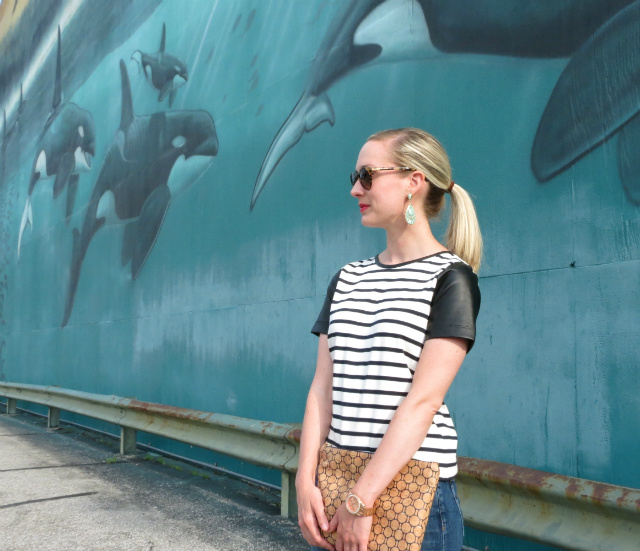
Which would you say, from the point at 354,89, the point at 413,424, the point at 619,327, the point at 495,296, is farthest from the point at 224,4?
the point at 413,424

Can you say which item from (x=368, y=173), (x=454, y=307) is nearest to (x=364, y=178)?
(x=368, y=173)

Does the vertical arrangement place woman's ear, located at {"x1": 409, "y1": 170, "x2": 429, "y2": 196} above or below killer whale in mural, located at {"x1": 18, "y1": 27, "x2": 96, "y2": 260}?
below

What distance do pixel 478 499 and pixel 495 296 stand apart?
113 centimetres

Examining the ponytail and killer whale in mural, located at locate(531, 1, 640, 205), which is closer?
the ponytail

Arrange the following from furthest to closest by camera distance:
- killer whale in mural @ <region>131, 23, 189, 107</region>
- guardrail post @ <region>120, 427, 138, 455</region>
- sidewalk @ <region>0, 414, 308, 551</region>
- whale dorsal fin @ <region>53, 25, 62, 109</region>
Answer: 1. whale dorsal fin @ <region>53, 25, 62, 109</region>
2. killer whale in mural @ <region>131, 23, 189, 107</region>
3. guardrail post @ <region>120, 427, 138, 455</region>
4. sidewalk @ <region>0, 414, 308, 551</region>

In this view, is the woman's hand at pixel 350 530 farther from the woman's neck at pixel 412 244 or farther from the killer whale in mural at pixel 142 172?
the killer whale in mural at pixel 142 172

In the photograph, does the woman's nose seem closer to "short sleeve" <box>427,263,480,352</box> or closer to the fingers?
"short sleeve" <box>427,263,480,352</box>

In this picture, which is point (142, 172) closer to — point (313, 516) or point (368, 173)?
point (368, 173)

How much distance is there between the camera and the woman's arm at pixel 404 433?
1.62 metres

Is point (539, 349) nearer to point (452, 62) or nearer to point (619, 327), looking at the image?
point (619, 327)

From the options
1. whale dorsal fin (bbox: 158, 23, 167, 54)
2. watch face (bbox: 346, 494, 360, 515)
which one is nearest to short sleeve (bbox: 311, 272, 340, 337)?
watch face (bbox: 346, 494, 360, 515)

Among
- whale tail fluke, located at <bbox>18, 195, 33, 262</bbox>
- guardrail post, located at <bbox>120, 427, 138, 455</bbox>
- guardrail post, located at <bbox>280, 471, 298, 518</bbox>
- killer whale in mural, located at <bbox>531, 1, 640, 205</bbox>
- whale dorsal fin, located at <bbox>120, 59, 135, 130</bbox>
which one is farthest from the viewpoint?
whale tail fluke, located at <bbox>18, 195, 33, 262</bbox>

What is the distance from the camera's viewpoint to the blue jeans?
66.0 inches

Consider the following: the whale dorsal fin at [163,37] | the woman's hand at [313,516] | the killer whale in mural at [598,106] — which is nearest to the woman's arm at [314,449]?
the woman's hand at [313,516]
